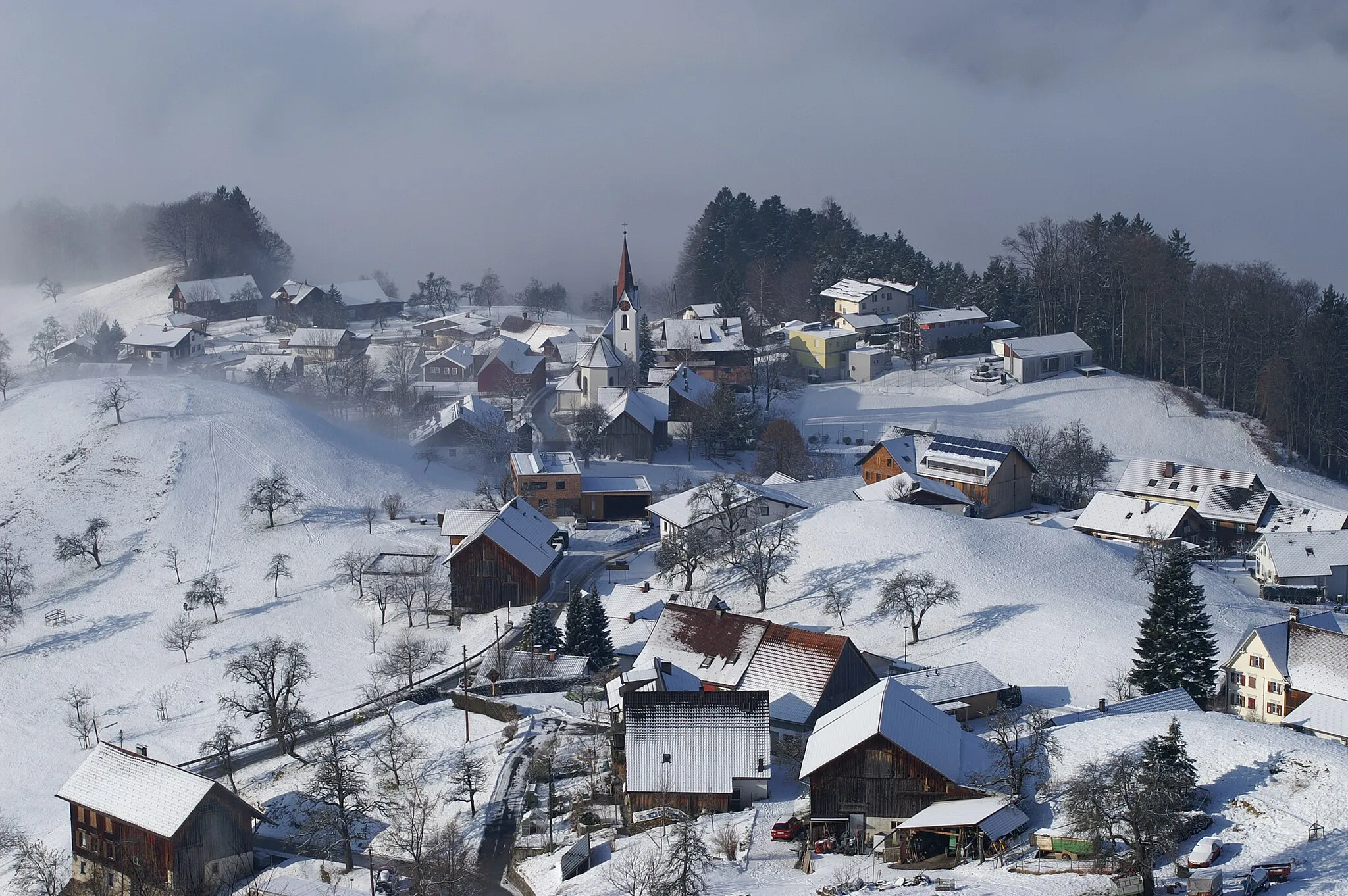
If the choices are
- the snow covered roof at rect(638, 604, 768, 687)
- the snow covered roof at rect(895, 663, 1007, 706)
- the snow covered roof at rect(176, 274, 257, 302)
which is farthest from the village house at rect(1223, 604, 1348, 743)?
the snow covered roof at rect(176, 274, 257, 302)

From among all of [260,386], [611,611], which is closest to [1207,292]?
[611,611]

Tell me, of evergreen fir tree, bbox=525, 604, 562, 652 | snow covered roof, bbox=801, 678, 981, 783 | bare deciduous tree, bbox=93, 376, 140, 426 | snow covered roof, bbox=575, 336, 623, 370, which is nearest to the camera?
snow covered roof, bbox=801, 678, 981, 783

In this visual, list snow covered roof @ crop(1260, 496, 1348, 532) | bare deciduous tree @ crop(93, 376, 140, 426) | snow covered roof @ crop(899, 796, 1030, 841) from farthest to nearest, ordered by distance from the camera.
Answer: bare deciduous tree @ crop(93, 376, 140, 426) < snow covered roof @ crop(1260, 496, 1348, 532) < snow covered roof @ crop(899, 796, 1030, 841)

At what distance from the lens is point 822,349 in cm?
9694

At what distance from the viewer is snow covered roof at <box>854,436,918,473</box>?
72.1m

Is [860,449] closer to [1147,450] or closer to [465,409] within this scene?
[1147,450]

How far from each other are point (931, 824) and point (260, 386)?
7169cm

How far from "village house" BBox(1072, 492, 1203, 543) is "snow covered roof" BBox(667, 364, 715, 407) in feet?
86.9

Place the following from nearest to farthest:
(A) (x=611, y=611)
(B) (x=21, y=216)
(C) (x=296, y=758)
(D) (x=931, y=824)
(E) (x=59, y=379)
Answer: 1. (D) (x=931, y=824)
2. (C) (x=296, y=758)
3. (A) (x=611, y=611)
4. (E) (x=59, y=379)
5. (B) (x=21, y=216)

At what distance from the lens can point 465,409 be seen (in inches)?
3189

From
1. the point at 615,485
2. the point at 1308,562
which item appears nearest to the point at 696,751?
the point at 1308,562

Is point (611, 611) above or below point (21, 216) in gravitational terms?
below

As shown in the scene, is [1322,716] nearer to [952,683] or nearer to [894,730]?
[952,683]

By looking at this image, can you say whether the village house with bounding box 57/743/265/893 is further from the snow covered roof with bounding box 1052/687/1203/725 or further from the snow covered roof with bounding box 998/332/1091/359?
the snow covered roof with bounding box 998/332/1091/359
